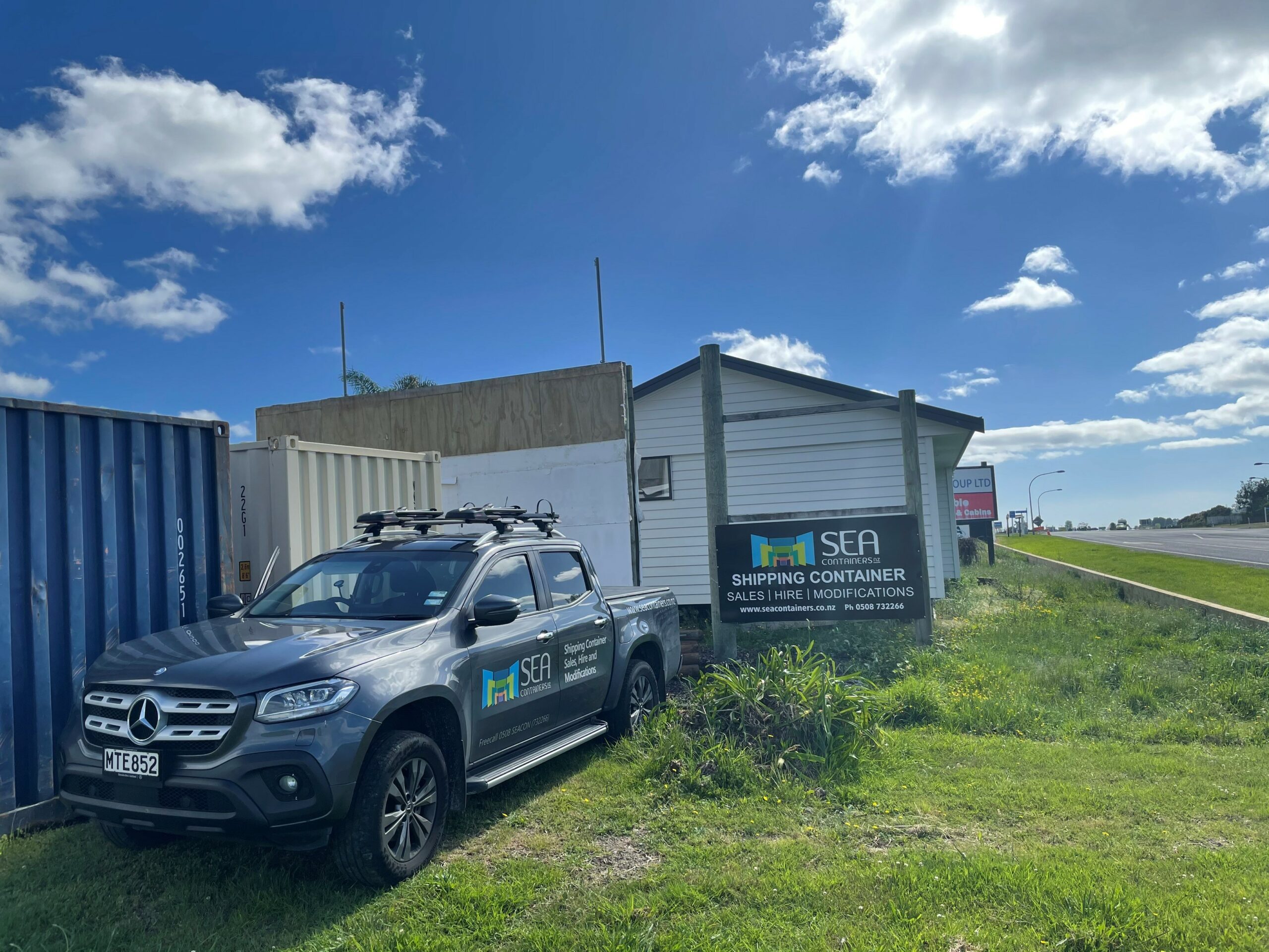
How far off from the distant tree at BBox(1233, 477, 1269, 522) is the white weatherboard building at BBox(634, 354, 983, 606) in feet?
331

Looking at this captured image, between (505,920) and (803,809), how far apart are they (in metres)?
2.12

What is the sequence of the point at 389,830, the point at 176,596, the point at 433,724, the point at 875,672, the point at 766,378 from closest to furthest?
1. the point at 389,830
2. the point at 433,724
3. the point at 176,596
4. the point at 875,672
5. the point at 766,378

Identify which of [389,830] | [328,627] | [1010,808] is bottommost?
[1010,808]

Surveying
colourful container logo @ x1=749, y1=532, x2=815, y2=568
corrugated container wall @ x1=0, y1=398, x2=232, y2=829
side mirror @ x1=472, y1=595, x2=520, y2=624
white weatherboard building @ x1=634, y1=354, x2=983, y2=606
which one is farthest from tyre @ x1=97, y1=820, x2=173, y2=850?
white weatherboard building @ x1=634, y1=354, x2=983, y2=606

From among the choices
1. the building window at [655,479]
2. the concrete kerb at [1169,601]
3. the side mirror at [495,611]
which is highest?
the building window at [655,479]

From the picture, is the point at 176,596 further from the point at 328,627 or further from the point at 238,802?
the point at 238,802

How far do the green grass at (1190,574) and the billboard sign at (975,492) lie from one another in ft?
11.2

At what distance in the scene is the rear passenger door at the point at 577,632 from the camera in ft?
19.1

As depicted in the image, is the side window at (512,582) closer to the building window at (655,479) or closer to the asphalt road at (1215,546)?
the building window at (655,479)

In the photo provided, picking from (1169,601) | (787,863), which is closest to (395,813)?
(787,863)

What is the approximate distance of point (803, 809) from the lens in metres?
5.25

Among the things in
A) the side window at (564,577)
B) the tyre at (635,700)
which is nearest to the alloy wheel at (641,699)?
the tyre at (635,700)

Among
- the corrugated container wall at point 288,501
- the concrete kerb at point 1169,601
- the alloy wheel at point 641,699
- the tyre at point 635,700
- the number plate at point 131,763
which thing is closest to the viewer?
the number plate at point 131,763

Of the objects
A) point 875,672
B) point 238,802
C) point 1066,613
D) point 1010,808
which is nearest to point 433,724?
point 238,802
